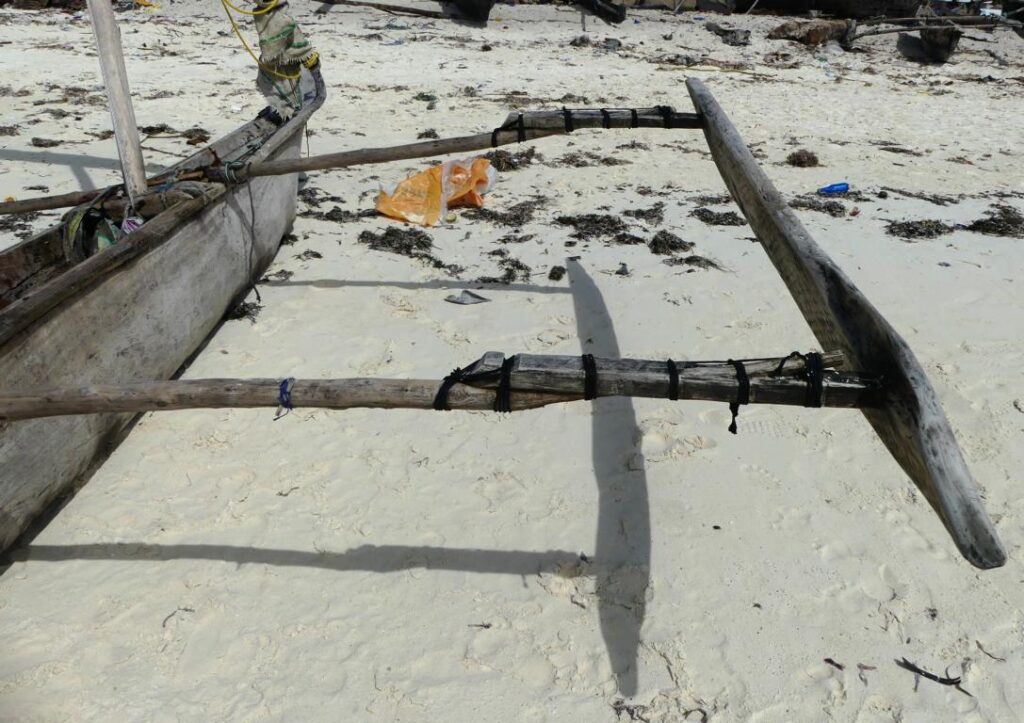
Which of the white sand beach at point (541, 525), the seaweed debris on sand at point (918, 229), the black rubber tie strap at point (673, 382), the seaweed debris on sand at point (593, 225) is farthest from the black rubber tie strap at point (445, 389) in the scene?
the seaweed debris on sand at point (918, 229)

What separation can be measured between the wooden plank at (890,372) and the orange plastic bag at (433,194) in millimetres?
3277

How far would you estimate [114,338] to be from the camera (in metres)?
3.00

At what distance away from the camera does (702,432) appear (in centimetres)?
338

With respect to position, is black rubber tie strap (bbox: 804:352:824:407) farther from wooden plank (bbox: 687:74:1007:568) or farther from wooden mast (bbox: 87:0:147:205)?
wooden mast (bbox: 87:0:147:205)

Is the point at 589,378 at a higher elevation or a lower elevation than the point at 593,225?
higher

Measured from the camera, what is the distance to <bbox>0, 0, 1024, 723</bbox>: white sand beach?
2.25 m

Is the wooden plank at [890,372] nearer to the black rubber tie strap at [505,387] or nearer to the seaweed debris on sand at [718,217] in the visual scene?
the black rubber tie strap at [505,387]

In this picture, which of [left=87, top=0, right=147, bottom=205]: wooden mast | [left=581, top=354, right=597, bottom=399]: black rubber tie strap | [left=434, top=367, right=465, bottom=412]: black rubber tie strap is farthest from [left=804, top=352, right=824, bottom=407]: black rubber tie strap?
[left=87, top=0, right=147, bottom=205]: wooden mast

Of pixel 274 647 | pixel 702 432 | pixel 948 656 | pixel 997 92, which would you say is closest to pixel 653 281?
pixel 702 432

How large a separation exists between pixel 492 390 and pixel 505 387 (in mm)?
46

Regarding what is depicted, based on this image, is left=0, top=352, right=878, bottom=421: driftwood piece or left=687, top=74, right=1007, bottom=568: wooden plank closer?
left=687, top=74, right=1007, bottom=568: wooden plank

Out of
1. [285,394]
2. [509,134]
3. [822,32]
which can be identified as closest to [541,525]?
[285,394]

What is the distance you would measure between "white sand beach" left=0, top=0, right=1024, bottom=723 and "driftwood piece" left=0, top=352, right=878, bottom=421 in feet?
2.86

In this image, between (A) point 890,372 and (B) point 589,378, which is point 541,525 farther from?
(A) point 890,372
